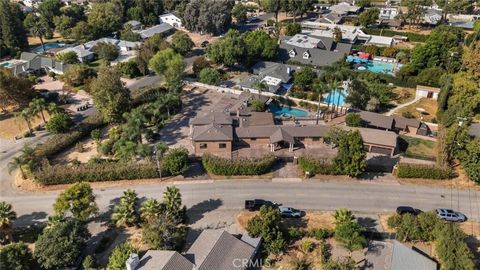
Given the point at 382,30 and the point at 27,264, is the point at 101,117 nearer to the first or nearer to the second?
the point at 27,264

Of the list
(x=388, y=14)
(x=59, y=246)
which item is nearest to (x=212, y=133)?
(x=59, y=246)

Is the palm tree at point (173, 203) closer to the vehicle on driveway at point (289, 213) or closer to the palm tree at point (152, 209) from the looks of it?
the palm tree at point (152, 209)

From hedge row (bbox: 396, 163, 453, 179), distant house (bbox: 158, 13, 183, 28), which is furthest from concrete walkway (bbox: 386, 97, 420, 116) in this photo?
distant house (bbox: 158, 13, 183, 28)

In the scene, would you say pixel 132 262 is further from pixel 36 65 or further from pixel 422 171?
pixel 36 65

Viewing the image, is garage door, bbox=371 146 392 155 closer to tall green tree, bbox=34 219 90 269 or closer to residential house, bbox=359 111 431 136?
residential house, bbox=359 111 431 136

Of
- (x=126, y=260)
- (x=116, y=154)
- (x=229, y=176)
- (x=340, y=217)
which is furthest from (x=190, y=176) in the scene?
(x=340, y=217)

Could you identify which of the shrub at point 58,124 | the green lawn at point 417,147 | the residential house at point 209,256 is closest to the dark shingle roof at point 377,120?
the green lawn at point 417,147
